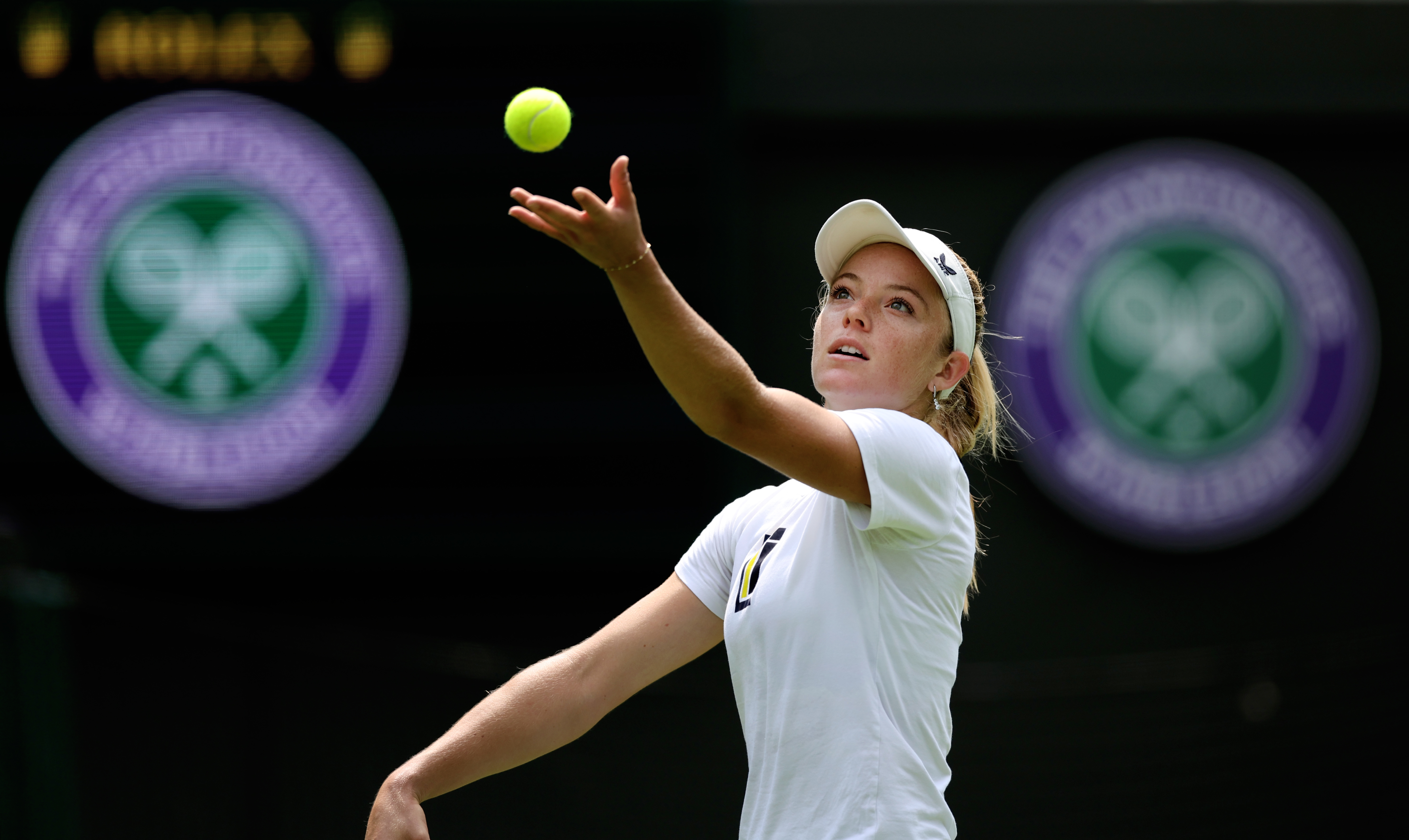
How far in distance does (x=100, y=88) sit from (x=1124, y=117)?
399 centimetres

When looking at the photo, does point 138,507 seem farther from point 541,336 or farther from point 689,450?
point 689,450

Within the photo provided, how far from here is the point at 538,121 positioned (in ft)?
7.09

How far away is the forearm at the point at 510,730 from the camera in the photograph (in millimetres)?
2199

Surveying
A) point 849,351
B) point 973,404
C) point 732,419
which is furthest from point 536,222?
point 973,404

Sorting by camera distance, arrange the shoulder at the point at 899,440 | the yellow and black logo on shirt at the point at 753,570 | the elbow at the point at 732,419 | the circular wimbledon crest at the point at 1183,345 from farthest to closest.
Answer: the circular wimbledon crest at the point at 1183,345, the yellow and black logo on shirt at the point at 753,570, the shoulder at the point at 899,440, the elbow at the point at 732,419

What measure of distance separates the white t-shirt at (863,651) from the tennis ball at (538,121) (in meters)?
0.63

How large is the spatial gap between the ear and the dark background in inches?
123

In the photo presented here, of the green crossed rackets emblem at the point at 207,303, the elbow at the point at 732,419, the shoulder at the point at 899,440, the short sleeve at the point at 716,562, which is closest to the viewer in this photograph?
the elbow at the point at 732,419

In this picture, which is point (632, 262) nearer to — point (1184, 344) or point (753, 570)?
point (753, 570)

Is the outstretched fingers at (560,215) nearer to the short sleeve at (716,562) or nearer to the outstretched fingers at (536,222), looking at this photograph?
A: the outstretched fingers at (536,222)

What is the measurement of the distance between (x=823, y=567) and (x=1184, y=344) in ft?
13.9

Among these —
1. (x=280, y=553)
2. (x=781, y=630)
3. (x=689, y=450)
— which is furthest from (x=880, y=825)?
(x=280, y=553)

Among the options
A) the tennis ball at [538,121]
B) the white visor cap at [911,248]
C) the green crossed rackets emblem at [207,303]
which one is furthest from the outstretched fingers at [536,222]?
the green crossed rackets emblem at [207,303]

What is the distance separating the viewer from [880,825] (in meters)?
1.94
